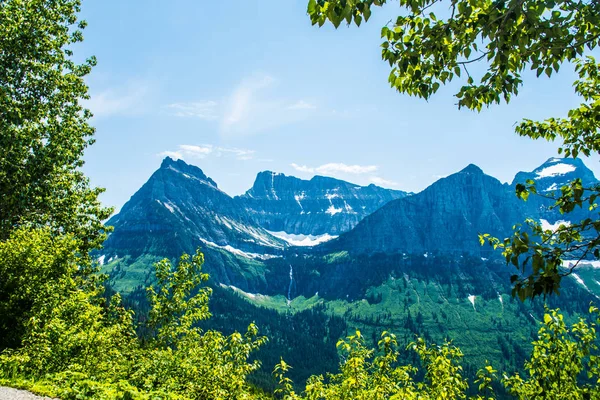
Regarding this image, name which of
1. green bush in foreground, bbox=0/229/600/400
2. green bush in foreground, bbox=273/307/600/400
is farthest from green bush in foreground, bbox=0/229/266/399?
green bush in foreground, bbox=273/307/600/400

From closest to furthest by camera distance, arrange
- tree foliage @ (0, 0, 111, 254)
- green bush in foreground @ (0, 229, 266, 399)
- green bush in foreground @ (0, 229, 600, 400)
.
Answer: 1. green bush in foreground @ (0, 229, 600, 400)
2. green bush in foreground @ (0, 229, 266, 399)
3. tree foliage @ (0, 0, 111, 254)

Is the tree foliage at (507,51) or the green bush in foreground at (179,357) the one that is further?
the green bush in foreground at (179,357)

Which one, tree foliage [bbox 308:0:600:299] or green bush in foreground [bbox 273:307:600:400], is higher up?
tree foliage [bbox 308:0:600:299]

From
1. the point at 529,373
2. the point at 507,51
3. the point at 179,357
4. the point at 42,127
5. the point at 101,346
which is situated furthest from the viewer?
the point at 42,127

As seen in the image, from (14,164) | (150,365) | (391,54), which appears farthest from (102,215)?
(391,54)

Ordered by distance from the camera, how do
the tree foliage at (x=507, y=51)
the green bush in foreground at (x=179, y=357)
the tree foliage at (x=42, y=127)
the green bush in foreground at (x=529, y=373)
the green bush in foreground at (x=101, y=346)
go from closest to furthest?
the tree foliage at (x=507, y=51)
the green bush in foreground at (x=529, y=373)
the green bush in foreground at (x=179, y=357)
the green bush in foreground at (x=101, y=346)
the tree foliage at (x=42, y=127)

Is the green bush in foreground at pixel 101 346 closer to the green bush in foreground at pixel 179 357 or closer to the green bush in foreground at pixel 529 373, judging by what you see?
the green bush in foreground at pixel 179 357

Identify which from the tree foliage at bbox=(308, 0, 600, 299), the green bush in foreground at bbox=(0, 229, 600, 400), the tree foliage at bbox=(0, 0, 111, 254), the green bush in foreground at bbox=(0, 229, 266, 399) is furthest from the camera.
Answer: the tree foliage at bbox=(0, 0, 111, 254)

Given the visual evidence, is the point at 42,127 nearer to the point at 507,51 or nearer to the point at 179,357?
the point at 179,357

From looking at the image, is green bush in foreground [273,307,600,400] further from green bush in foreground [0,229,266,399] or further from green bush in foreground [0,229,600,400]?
green bush in foreground [0,229,266,399]

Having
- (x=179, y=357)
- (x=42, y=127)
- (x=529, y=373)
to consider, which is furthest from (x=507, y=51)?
(x=42, y=127)

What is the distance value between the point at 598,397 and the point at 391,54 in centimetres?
1277

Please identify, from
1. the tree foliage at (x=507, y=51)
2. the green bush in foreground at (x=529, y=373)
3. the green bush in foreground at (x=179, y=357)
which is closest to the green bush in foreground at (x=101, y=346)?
the green bush in foreground at (x=179, y=357)

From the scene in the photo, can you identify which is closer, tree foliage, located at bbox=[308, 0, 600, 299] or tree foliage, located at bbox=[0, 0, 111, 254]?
tree foliage, located at bbox=[308, 0, 600, 299]
